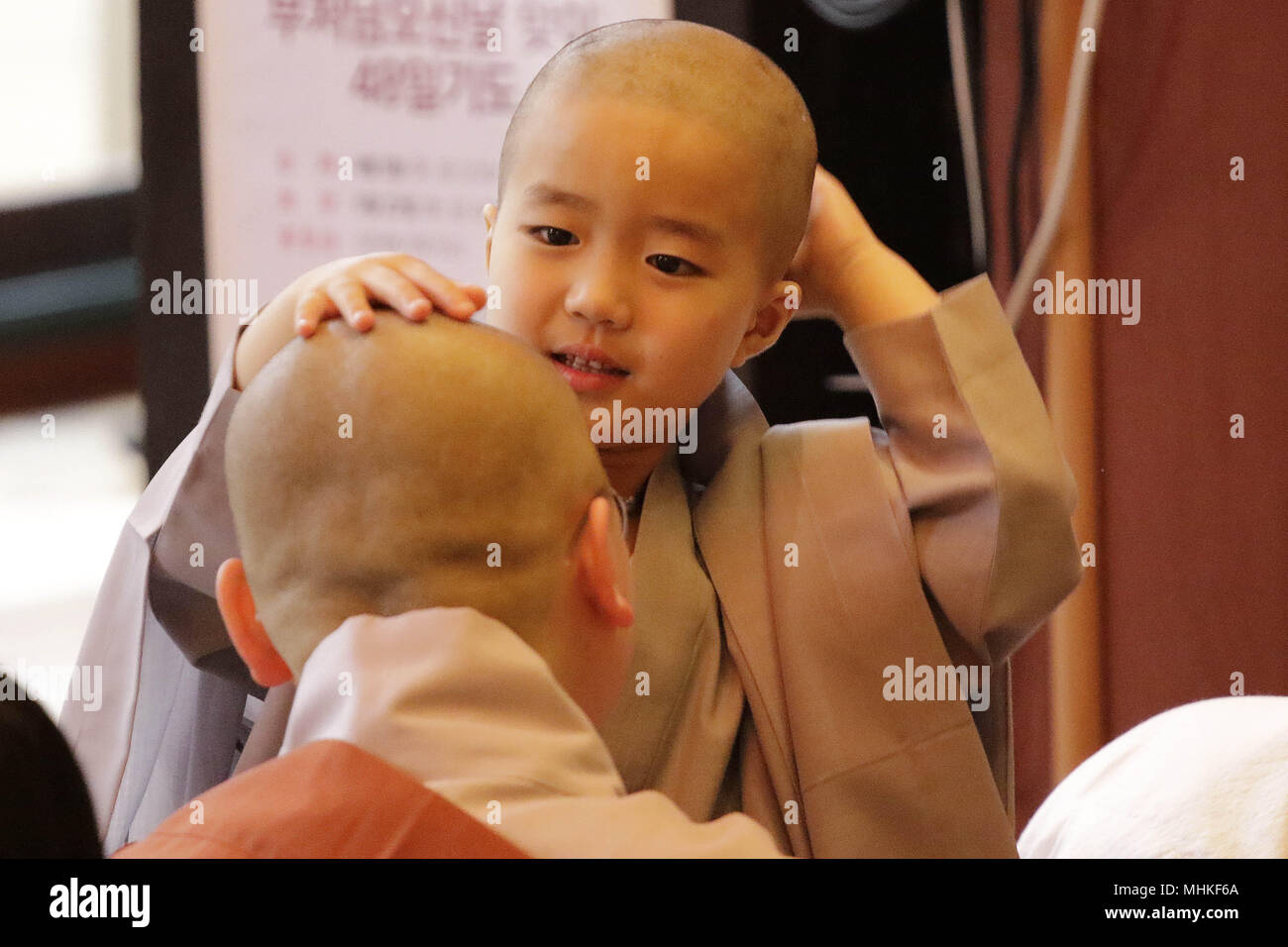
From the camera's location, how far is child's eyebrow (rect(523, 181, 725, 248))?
2.43 ft

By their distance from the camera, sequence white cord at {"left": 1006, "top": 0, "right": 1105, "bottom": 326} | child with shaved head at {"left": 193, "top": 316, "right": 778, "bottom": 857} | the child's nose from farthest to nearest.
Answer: white cord at {"left": 1006, "top": 0, "right": 1105, "bottom": 326} → the child's nose → child with shaved head at {"left": 193, "top": 316, "right": 778, "bottom": 857}

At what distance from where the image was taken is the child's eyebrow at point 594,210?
0.74m

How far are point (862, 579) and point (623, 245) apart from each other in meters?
0.23

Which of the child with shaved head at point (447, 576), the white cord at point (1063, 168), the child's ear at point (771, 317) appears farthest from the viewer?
the white cord at point (1063, 168)

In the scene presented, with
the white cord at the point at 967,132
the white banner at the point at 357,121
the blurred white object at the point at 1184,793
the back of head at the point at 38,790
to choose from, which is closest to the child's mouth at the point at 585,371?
the back of head at the point at 38,790

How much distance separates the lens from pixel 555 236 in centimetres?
76

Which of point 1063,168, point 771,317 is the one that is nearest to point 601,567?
point 771,317

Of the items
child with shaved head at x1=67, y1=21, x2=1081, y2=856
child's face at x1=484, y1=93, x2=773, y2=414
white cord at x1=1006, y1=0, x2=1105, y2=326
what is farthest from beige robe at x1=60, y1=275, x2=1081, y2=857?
white cord at x1=1006, y1=0, x2=1105, y2=326

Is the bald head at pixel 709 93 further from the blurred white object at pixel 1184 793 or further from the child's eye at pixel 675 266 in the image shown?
the blurred white object at pixel 1184 793

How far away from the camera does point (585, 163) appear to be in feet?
2.43

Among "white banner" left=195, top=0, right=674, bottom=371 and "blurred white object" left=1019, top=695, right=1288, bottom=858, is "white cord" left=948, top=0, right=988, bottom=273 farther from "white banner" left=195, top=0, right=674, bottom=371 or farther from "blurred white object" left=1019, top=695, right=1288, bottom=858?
"blurred white object" left=1019, top=695, right=1288, bottom=858

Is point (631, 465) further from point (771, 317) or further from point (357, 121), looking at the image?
point (357, 121)
